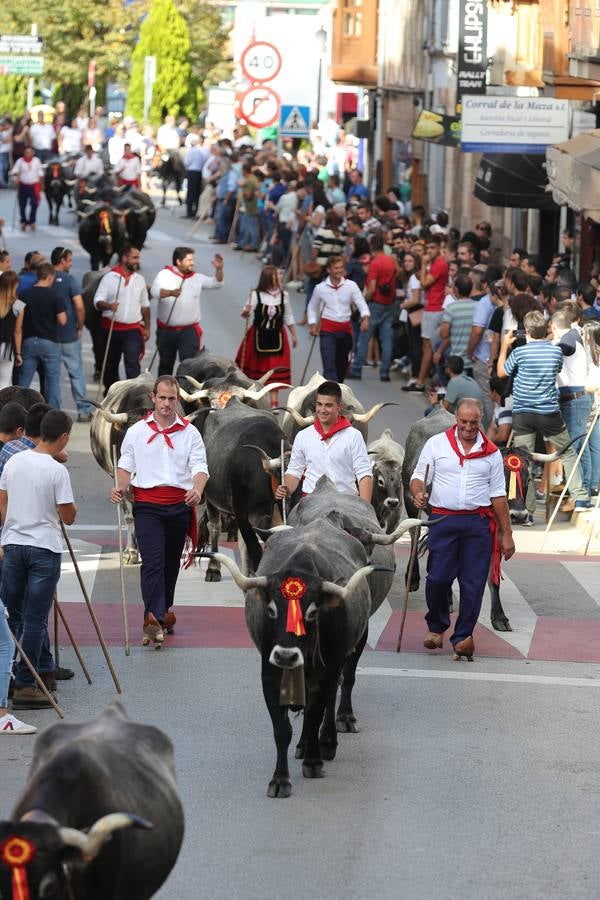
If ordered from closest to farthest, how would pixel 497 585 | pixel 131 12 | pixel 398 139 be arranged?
pixel 497 585, pixel 398 139, pixel 131 12

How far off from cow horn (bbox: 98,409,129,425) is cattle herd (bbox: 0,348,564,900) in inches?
1.1

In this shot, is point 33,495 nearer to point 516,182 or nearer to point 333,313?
point 333,313

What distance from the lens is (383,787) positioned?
34.7ft

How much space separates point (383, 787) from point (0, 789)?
6.81 ft

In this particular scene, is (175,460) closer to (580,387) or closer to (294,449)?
(294,449)

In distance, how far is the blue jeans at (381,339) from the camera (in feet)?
87.0

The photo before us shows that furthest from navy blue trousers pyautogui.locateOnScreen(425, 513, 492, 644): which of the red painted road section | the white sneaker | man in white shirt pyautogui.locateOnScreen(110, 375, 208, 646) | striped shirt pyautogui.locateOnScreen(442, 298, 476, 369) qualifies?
striped shirt pyautogui.locateOnScreen(442, 298, 476, 369)

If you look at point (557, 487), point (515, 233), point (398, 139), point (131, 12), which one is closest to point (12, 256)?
point (515, 233)

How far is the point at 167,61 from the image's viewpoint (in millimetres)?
71500

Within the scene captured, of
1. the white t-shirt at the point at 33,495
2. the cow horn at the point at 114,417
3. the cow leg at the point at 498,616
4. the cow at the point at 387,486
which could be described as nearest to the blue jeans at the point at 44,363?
the cow horn at the point at 114,417

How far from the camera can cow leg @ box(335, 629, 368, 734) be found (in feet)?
38.4

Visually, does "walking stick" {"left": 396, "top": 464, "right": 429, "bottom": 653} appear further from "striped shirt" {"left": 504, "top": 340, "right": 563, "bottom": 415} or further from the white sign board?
the white sign board

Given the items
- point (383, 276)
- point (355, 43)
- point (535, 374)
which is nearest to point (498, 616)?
point (535, 374)

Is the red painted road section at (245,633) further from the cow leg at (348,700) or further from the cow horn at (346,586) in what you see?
the cow horn at (346,586)
